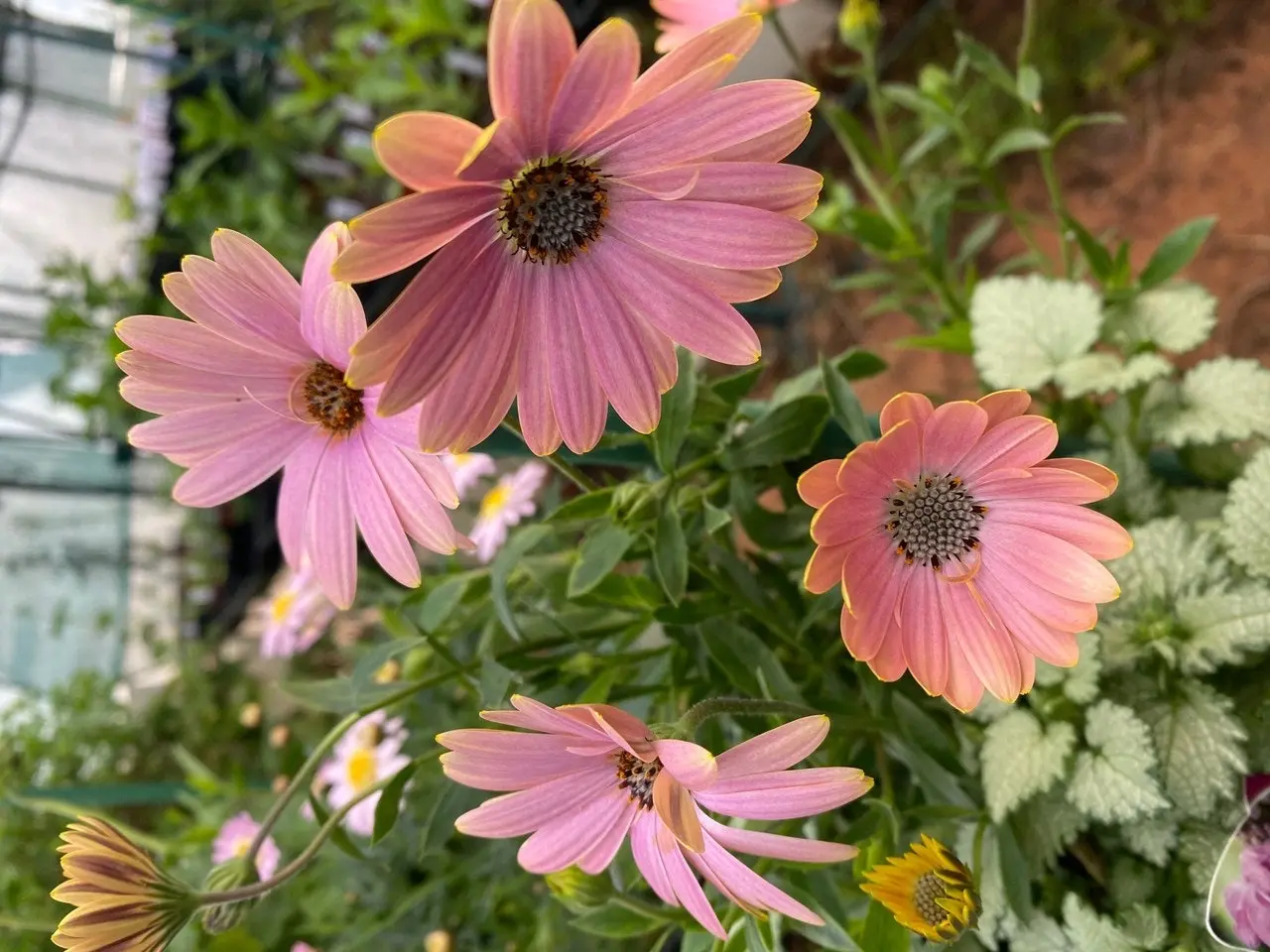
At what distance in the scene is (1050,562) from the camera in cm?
36

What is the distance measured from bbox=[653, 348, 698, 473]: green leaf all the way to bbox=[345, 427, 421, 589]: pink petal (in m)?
0.15

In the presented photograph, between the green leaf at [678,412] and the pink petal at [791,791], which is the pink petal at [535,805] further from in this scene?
the green leaf at [678,412]

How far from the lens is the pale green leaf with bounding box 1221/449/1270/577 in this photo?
475 millimetres

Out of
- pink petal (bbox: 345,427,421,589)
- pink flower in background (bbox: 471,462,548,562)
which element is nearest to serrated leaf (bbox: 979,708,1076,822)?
pink petal (bbox: 345,427,421,589)

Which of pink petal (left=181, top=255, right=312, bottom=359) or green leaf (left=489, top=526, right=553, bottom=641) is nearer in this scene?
pink petal (left=181, top=255, right=312, bottom=359)

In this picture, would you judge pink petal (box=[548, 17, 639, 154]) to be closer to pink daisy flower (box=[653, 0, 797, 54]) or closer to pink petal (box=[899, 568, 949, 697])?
pink petal (box=[899, 568, 949, 697])

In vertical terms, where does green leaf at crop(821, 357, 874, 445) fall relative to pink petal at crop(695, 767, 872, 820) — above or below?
above

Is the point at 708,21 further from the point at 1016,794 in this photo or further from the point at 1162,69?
the point at 1162,69

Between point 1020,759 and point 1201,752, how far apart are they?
0.09 meters

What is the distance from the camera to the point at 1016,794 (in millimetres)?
470

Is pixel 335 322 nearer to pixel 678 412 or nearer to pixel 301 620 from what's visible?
pixel 678 412

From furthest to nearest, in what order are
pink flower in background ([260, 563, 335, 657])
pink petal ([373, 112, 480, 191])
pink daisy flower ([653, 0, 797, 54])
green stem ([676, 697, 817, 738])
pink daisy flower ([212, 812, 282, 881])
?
1. pink flower in background ([260, 563, 335, 657])
2. pink daisy flower ([212, 812, 282, 881])
3. pink daisy flower ([653, 0, 797, 54])
4. green stem ([676, 697, 817, 738])
5. pink petal ([373, 112, 480, 191])

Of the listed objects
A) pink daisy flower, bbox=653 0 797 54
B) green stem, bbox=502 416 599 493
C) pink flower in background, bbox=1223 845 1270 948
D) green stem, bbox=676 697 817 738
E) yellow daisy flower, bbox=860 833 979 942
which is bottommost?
pink flower in background, bbox=1223 845 1270 948

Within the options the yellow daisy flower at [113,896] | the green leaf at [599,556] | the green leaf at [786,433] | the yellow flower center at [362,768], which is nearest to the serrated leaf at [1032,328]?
the green leaf at [786,433]
